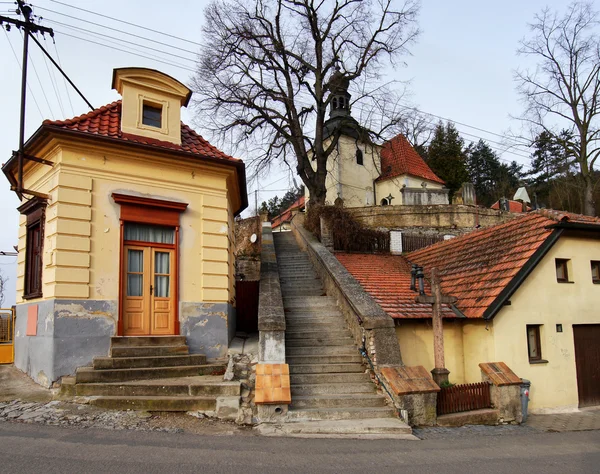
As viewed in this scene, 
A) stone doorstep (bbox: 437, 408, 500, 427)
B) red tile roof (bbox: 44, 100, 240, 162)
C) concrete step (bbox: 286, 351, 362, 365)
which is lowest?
stone doorstep (bbox: 437, 408, 500, 427)

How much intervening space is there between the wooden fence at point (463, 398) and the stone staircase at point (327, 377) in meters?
1.15

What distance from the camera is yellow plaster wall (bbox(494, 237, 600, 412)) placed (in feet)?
34.9

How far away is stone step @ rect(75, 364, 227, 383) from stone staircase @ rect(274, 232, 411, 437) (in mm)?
1865

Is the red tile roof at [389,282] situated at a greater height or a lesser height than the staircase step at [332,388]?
greater

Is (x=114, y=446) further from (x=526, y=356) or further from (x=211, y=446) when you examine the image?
(x=526, y=356)

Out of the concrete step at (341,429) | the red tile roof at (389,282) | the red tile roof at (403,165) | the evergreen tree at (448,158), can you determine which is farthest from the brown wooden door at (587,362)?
the evergreen tree at (448,158)

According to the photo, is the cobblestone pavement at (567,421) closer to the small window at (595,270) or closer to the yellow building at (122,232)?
the small window at (595,270)

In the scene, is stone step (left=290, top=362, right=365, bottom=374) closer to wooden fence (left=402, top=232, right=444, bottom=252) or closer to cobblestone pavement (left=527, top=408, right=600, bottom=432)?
cobblestone pavement (left=527, top=408, right=600, bottom=432)

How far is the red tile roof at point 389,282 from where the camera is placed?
11297 millimetres

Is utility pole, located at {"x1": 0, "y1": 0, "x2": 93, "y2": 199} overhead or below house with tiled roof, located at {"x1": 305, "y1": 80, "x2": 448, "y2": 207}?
below

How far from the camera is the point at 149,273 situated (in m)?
10.2

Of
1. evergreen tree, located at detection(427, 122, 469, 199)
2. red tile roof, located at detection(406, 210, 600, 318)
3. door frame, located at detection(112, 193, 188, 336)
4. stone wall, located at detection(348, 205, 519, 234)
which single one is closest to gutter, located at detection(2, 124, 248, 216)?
door frame, located at detection(112, 193, 188, 336)

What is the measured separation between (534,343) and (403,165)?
2631 cm

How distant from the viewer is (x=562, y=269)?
1193 cm
